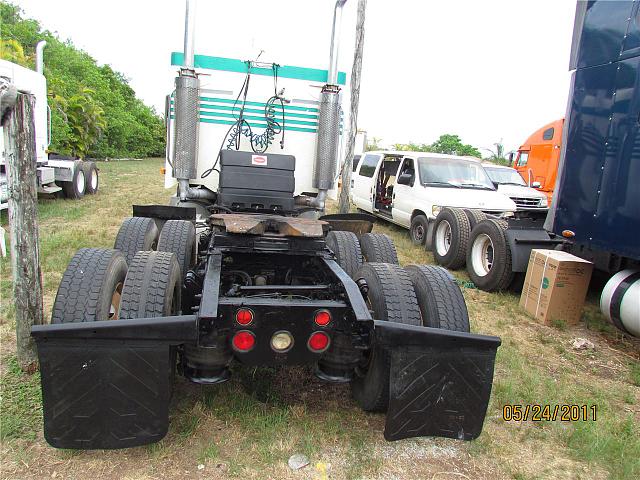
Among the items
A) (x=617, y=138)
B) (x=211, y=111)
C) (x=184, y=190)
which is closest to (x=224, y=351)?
(x=184, y=190)

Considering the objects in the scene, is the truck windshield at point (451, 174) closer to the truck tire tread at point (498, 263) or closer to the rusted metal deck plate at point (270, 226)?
the truck tire tread at point (498, 263)

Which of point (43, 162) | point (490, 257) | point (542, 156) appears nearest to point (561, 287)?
point (490, 257)

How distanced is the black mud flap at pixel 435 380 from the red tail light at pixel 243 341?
0.66 metres

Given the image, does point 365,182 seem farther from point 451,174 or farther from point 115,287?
point 115,287

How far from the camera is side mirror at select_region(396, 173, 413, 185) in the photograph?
9625 millimetres

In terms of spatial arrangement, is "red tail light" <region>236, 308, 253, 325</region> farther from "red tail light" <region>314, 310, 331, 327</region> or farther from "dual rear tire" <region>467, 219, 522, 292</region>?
"dual rear tire" <region>467, 219, 522, 292</region>

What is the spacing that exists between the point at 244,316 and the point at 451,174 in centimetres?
775

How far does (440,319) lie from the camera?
2969mm

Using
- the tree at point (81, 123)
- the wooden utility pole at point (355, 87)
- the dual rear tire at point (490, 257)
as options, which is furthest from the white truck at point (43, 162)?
the tree at point (81, 123)

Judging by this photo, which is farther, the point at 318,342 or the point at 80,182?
the point at 80,182

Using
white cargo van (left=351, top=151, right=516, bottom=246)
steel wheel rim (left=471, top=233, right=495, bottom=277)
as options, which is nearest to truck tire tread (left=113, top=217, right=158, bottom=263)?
steel wheel rim (left=471, top=233, right=495, bottom=277)

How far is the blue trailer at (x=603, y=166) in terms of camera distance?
4.83 m

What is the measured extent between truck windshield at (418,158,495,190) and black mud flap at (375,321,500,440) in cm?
691

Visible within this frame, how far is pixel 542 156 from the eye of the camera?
43.3 feet
